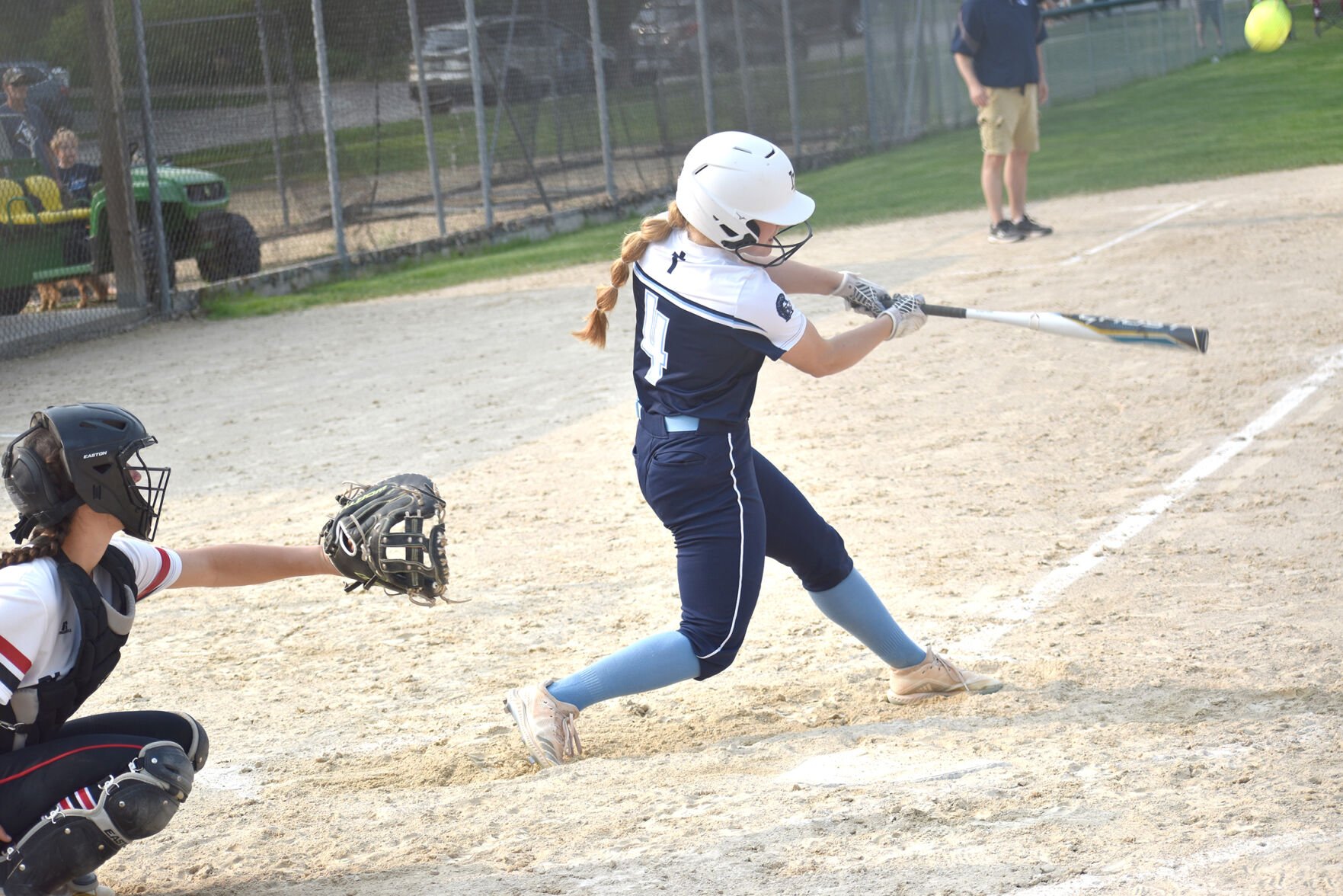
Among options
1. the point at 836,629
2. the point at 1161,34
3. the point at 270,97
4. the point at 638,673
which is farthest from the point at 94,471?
the point at 1161,34

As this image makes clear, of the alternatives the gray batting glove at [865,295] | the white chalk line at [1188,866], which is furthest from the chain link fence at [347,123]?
the white chalk line at [1188,866]

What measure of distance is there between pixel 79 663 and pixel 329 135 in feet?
38.3

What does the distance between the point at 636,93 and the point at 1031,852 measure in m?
15.9

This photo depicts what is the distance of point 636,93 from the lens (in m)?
18.0

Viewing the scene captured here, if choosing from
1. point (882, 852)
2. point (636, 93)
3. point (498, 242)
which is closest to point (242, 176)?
point (498, 242)

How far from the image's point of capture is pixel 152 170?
12.5m

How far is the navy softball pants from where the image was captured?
388 cm

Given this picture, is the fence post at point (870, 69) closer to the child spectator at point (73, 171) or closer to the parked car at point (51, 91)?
the child spectator at point (73, 171)

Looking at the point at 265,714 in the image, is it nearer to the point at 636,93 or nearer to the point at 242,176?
the point at 242,176

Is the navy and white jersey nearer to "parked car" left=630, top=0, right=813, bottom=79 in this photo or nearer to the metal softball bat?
the metal softball bat

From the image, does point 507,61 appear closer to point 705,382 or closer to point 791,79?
point 791,79

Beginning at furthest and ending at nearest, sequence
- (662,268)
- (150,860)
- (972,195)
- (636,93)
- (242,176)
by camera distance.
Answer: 1. (636,93)
2. (972,195)
3. (242,176)
4. (662,268)
5. (150,860)

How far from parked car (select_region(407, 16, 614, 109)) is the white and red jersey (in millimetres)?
12510

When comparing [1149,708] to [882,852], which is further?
[1149,708]
